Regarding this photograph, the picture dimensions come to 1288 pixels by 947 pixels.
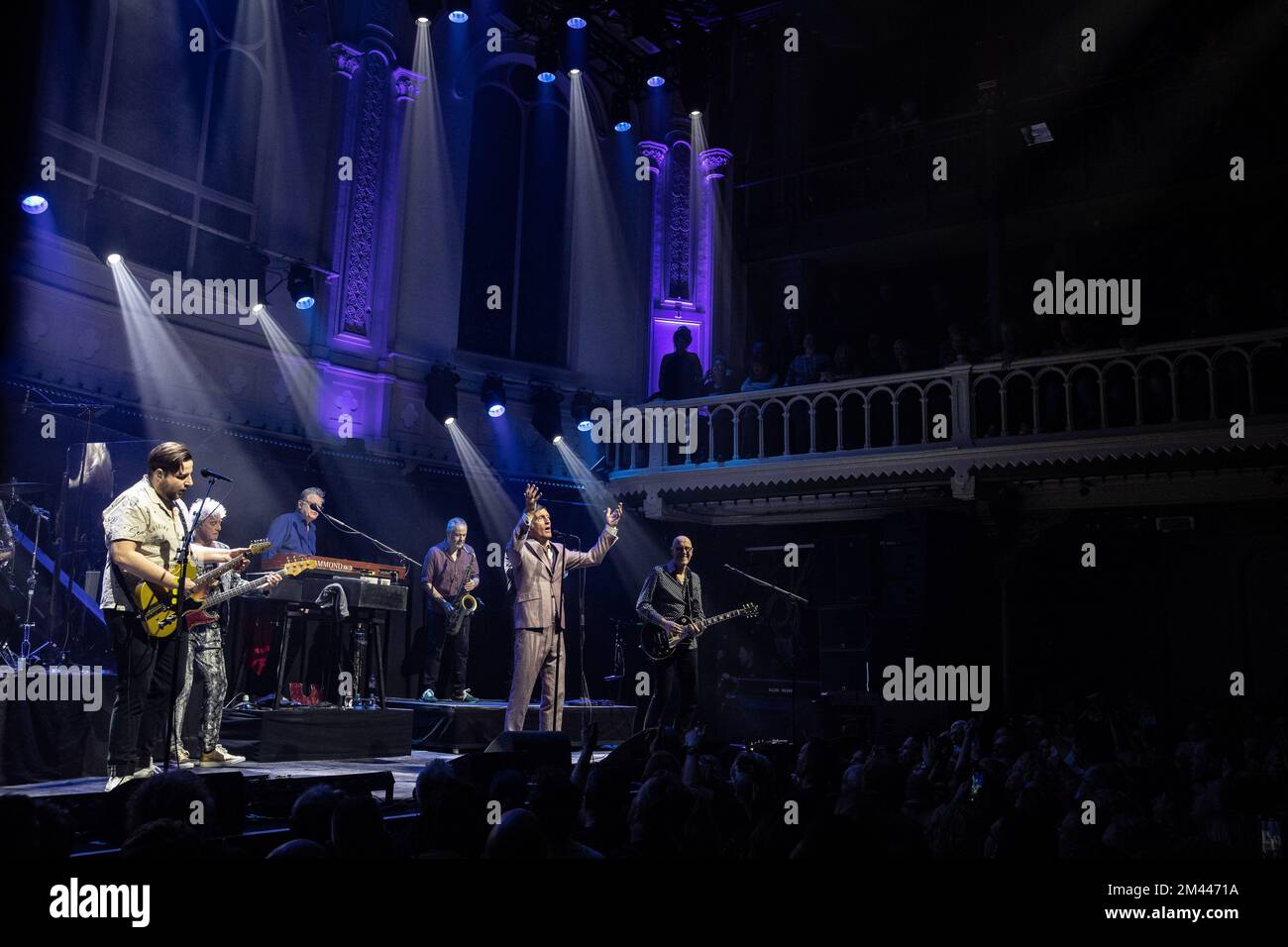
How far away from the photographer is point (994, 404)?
12.4 metres

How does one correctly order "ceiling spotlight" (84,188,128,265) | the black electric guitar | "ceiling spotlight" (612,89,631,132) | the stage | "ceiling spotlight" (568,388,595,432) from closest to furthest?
the stage < the black electric guitar < "ceiling spotlight" (84,188,128,265) < "ceiling spotlight" (612,89,631,132) < "ceiling spotlight" (568,388,595,432)

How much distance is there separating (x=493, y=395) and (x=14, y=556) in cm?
660

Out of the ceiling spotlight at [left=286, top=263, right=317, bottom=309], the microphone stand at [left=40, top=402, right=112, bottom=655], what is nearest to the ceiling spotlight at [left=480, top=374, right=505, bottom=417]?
the ceiling spotlight at [left=286, top=263, right=317, bottom=309]

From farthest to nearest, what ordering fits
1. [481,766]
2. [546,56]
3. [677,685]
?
[546,56], [677,685], [481,766]

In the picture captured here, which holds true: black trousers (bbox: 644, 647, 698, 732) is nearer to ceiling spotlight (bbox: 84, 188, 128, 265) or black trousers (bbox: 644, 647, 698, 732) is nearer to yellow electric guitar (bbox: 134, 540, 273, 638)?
yellow electric guitar (bbox: 134, 540, 273, 638)

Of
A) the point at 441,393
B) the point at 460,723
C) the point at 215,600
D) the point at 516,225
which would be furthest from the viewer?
the point at 516,225

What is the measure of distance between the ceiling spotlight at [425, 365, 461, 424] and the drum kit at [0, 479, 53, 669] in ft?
16.7

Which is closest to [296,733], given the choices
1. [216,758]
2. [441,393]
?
[216,758]

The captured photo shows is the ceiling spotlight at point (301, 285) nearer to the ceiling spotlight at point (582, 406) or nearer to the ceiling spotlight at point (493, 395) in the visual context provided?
the ceiling spotlight at point (493, 395)

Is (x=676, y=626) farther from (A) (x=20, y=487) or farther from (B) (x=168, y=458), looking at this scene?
(A) (x=20, y=487)

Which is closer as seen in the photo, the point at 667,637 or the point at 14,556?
the point at 14,556

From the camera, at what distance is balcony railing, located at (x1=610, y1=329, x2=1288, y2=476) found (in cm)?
1098

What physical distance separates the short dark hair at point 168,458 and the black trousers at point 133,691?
0.74 m

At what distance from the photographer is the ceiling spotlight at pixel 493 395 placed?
13625 millimetres
